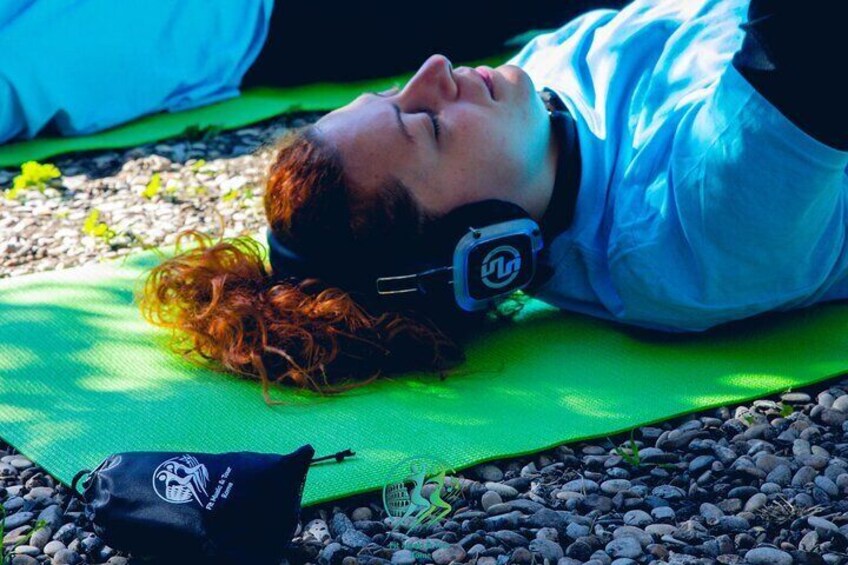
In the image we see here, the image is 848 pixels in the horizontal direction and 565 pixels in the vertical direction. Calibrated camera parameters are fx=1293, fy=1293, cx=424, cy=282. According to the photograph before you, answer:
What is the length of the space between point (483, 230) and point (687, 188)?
0.56m

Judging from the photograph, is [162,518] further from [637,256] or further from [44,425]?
[637,256]

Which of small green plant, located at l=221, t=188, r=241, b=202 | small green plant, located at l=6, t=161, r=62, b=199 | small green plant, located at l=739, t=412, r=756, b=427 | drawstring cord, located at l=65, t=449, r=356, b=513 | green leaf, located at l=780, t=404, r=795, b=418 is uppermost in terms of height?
green leaf, located at l=780, t=404, r=795, b=418

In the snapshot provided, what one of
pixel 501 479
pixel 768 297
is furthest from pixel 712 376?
pixel 501 479

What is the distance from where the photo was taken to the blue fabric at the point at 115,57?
5.83 meters

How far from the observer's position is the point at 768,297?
3.63 m

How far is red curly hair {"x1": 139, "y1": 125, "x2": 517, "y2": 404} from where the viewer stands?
3.57 m

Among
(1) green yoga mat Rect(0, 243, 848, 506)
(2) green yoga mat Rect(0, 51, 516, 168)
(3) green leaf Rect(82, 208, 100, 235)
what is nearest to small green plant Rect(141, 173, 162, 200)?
(3) green leaf Rect(82, 208, 100, 235)

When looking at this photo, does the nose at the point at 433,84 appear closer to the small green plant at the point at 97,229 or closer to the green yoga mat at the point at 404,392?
the green yoga mat at the point at 404,392

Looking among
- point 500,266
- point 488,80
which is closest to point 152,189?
point 488,80

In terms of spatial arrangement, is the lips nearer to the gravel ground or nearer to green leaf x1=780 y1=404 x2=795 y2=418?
the gravel ground

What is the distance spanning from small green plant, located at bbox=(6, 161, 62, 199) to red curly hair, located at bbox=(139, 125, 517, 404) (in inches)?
73.2

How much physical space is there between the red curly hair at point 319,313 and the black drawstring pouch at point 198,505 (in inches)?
27.8

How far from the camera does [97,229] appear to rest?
4.88 m

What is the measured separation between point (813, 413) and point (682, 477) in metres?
0.48
